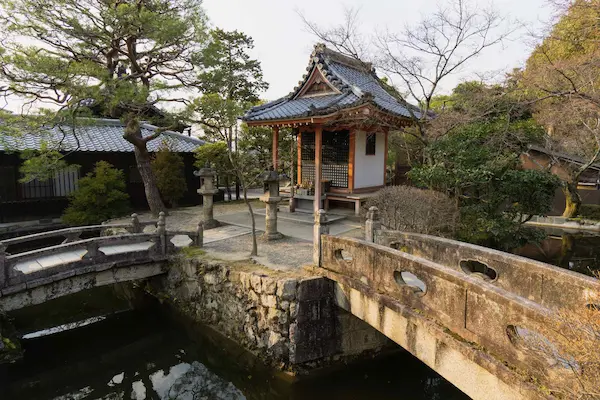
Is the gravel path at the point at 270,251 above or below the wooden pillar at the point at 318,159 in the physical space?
below

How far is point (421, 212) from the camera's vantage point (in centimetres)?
1063

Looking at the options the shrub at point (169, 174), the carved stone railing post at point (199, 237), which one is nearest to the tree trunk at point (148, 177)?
the shrub at point (169, 174)

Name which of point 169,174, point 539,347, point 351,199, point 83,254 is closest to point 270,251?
point 83,254

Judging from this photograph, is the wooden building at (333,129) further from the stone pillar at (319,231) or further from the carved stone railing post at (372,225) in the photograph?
the stone pillar at (319,231)

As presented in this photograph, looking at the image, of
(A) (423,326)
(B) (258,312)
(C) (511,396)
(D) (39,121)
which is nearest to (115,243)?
(B) (258,312)

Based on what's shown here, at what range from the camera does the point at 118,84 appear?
1231 cm

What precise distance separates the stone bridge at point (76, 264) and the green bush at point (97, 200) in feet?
15.4

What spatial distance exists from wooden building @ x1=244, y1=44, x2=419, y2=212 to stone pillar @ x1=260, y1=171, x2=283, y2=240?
3.18 m

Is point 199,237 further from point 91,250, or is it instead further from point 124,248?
point 91,250

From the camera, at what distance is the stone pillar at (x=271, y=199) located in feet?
38.7

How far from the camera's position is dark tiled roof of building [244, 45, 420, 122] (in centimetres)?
1398

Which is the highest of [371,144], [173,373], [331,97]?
[331,97]

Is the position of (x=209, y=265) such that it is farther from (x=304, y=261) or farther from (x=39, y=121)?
(x=39, y=121)

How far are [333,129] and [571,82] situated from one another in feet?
27.4
